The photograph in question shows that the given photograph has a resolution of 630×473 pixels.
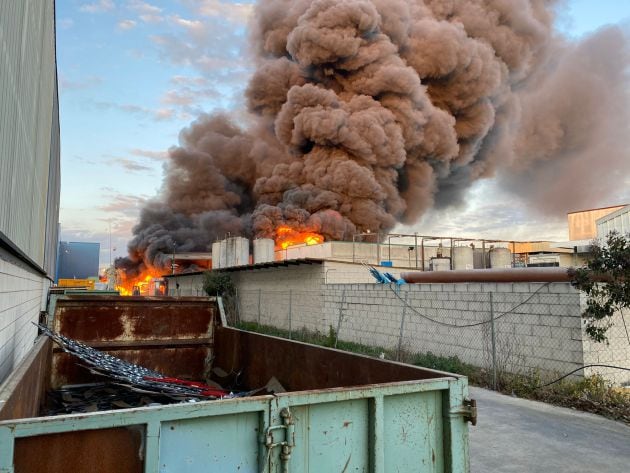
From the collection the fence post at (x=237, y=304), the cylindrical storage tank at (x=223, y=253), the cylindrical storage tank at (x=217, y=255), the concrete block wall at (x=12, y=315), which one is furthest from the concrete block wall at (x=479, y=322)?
the cylindrical storage tank at (x=217, y=255)

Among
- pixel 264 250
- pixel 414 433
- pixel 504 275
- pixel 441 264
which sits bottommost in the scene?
pixel 414 433

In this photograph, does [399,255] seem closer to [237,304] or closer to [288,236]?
[237,304]

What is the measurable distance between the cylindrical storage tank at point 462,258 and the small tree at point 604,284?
15758 mm

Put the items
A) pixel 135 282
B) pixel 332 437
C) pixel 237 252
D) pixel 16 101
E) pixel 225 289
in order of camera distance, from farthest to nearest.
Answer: pixel 135 282, pixel 237 252, pixel 225 289, pixel 16 101, pixel 332 437

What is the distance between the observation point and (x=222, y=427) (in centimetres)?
228

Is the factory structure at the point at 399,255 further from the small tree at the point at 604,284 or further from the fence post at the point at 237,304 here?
the small tree at the point at 604,284

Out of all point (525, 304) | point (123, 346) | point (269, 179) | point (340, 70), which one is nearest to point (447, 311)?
point (525, 304)

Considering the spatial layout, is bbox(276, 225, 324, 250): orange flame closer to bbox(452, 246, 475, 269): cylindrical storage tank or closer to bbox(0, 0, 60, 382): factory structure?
bbox(452, 246, 475, 269): cylindrical storage tank

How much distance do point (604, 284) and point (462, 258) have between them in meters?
16.2

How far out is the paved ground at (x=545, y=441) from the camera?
4.68 metres

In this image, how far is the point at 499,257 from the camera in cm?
2434

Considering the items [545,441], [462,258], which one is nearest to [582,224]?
[462,258]

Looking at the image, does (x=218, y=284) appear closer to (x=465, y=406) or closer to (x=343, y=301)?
(x=343, y=301)

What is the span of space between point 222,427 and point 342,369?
1.96 m
